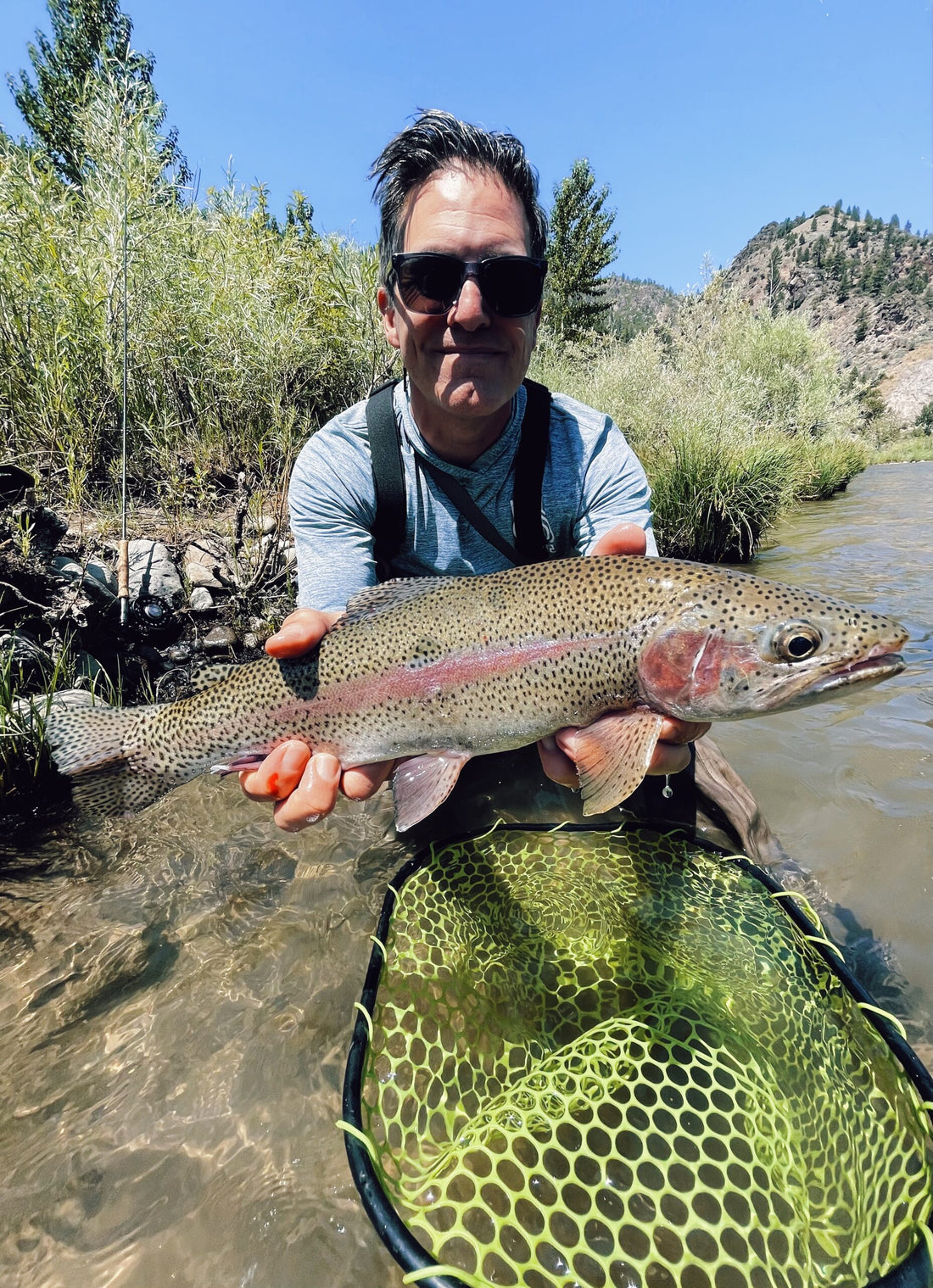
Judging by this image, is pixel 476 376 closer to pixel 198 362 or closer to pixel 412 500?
pixel 412 500

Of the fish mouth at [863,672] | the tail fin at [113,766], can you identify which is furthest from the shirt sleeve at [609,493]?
the tail fin at [113,766]

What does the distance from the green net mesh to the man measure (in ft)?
2.05

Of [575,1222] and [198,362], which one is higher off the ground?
[198,362]

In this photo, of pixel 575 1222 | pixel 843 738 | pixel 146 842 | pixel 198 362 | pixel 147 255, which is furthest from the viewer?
pixel 198 362

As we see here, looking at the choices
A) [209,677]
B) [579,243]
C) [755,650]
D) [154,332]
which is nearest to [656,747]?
[755,650]

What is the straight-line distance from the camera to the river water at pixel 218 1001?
6.42ft

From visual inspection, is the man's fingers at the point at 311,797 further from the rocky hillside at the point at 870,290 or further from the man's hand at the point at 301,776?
the rocky hillside at the point at 870,290

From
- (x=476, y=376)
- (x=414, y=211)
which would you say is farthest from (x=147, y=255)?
(x=476, y=376)

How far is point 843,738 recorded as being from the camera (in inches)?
192

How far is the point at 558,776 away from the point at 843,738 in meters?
3.37

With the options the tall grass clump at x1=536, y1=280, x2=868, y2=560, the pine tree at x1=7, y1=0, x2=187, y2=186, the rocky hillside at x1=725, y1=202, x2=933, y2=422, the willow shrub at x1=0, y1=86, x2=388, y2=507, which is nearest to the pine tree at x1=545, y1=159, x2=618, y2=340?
the tall grass clump at x1=536, y1=280, x2=868, y2=560

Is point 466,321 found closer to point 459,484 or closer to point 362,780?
point 459,484

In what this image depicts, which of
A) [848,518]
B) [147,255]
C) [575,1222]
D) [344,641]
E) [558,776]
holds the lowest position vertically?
[848,518]

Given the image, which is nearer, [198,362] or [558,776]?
[558,776]
